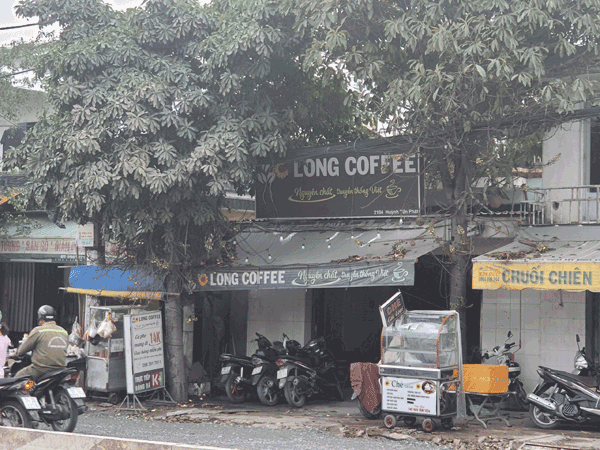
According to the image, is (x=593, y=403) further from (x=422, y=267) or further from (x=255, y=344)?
(x=255, y=344)

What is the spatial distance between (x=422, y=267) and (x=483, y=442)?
19.5ft

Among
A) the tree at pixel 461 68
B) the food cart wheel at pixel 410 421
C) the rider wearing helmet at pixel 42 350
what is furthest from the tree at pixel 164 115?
the food cart wheel at pixel 410 421

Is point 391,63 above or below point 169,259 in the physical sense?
above

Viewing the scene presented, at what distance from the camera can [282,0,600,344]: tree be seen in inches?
413

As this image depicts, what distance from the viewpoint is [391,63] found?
11703mm

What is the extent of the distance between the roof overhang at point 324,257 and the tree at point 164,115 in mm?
695

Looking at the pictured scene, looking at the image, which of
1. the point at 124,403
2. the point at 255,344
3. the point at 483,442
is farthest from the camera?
the point at 255,344

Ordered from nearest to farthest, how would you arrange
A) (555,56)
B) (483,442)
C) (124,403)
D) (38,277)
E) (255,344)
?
1. (483,442)
2. (555,56)
3. (124,403)
4. (255,344)
5. (38,277)

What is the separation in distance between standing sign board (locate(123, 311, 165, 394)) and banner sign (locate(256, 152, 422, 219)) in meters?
2.79

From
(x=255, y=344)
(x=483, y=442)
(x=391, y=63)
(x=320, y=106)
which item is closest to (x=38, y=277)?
(x=255, y=344)

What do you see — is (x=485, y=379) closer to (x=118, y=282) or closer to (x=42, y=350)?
(x=42, y=350)

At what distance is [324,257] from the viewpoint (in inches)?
491

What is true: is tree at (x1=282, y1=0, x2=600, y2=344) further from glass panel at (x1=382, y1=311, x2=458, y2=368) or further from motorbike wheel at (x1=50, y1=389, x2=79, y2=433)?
motorbike wheel at (x1=50, y1=389, x2=79, y2=433)

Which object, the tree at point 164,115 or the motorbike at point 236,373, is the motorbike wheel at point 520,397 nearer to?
the motorbike at point 236,373
